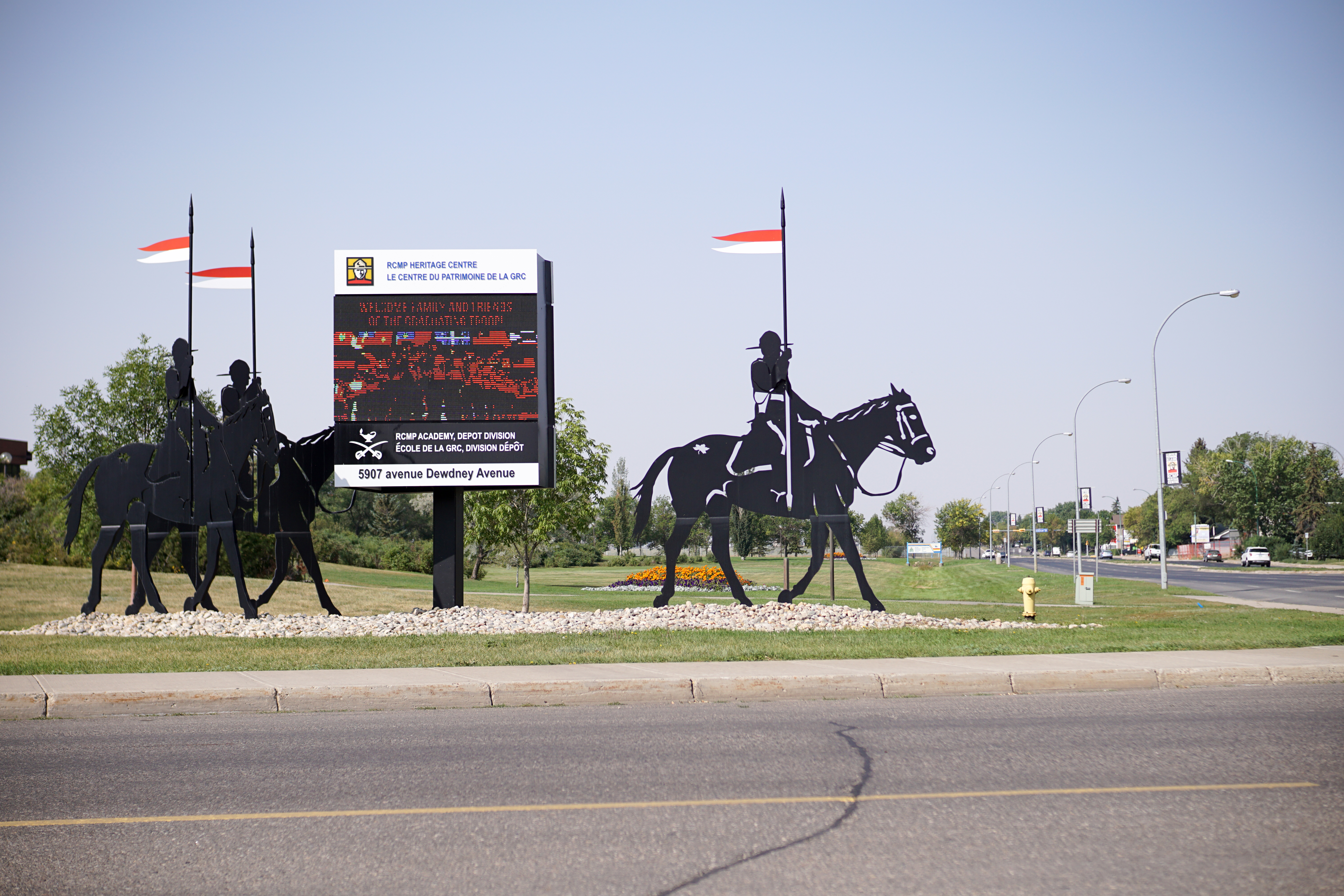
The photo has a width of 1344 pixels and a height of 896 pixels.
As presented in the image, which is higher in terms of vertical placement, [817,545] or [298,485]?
[298,485]

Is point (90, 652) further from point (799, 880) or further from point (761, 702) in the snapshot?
point (799, 880)

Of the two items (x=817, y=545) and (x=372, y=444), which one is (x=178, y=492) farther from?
(x=817, y=545)

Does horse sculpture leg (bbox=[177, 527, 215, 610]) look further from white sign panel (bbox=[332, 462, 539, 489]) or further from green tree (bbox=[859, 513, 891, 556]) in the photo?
green tree (bbox=[859, 513, 891, 556])

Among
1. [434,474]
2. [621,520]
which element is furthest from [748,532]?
[434,474]

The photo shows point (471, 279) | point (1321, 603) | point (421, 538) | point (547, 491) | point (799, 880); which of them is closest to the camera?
point (799, 880)

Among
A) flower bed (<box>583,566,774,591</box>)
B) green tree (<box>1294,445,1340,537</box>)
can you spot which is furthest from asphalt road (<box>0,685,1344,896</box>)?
green tree (<box>1294,445,1340,537</box>)

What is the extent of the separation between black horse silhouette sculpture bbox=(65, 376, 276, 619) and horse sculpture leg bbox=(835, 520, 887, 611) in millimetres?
11241

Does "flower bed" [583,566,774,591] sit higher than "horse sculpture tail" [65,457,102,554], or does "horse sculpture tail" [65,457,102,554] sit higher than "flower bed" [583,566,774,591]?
"horse sculpture tail" [65,457,102,554]

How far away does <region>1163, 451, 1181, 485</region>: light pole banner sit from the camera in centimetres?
4262

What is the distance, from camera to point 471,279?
1969 cm

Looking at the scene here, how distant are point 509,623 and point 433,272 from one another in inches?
264

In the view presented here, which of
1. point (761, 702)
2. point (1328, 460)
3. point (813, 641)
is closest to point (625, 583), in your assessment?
point (813, 641)

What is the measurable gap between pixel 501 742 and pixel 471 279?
1270 centimetres

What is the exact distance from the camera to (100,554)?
21297mm
